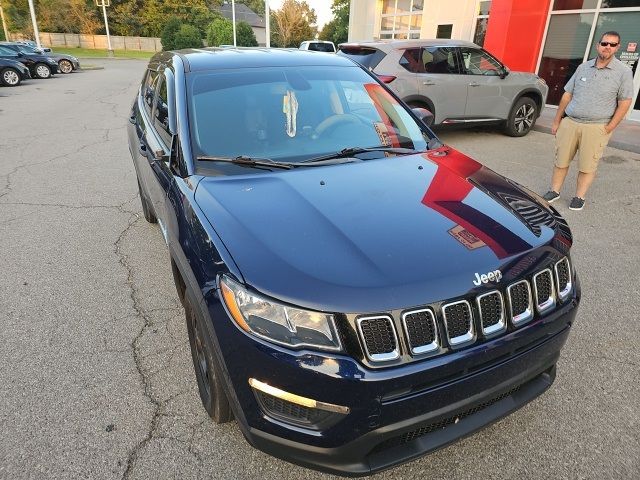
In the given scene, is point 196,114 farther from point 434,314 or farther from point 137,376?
point 434,314

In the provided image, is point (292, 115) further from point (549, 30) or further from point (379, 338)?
→ point (549, 30)

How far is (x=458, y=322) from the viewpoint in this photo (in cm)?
170

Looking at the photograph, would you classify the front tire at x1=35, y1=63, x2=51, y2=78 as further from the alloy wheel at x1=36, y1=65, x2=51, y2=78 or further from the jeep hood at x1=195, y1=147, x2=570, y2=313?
the jeep hood at x1=195, y1=147, x2=570, y2=313

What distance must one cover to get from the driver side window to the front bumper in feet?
25.0

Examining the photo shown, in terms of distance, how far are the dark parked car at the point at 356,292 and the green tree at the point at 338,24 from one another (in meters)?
41.8

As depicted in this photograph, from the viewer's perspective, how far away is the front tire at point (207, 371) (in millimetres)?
1967

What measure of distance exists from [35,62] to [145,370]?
24.1 m

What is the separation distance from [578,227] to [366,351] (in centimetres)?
415

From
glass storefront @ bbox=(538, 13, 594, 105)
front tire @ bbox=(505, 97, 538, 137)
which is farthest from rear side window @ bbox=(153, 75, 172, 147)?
glass storefront @ bbox=(538, 13, 594, 105)

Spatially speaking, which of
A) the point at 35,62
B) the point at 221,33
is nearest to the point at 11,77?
the point at 35,62

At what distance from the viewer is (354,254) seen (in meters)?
1.79

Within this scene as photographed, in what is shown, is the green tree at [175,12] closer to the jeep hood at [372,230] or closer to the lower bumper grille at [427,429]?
the jeep hood at [372,230]

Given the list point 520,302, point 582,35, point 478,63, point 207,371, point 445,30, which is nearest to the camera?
point 520,302

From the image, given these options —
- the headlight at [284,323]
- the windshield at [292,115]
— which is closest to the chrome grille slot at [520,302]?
the headlight at [284,323]
